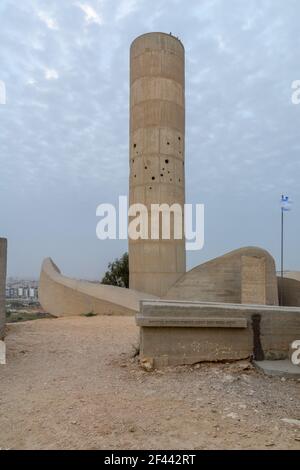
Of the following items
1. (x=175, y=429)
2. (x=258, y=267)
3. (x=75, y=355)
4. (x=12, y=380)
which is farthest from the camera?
(x=258, y=267)

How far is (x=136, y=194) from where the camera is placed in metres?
19.1

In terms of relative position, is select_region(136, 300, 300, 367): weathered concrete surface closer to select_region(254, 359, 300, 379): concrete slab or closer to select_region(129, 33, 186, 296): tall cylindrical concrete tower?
select_region(254, 359, 300, 379): concrete slab

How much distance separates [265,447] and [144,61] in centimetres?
1907

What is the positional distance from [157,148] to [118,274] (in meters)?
8.76

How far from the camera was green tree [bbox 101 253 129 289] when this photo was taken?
24.1 meters

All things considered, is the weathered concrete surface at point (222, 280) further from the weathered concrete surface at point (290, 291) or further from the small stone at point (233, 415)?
Answer: the small stone at point (233, 415)

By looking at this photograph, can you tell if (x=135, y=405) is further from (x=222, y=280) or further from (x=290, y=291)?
A: (x=290, y=291)

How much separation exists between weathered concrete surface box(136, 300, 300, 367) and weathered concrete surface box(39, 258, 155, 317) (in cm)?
897

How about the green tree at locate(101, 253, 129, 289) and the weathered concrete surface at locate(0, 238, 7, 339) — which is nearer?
the weathered concrete surface at locate(0, 238, 7, 339)

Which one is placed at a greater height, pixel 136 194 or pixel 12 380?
pixel 136 194

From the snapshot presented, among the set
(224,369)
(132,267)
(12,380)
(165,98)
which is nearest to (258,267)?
(132,267)

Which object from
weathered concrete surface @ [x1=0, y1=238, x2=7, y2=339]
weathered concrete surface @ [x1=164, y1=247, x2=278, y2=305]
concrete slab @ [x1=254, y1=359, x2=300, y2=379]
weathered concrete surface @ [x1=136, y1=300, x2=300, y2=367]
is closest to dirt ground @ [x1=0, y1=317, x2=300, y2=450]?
concrete slab @ [x1=254, y1=359, x2=300, y2=379]

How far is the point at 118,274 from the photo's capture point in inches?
956
